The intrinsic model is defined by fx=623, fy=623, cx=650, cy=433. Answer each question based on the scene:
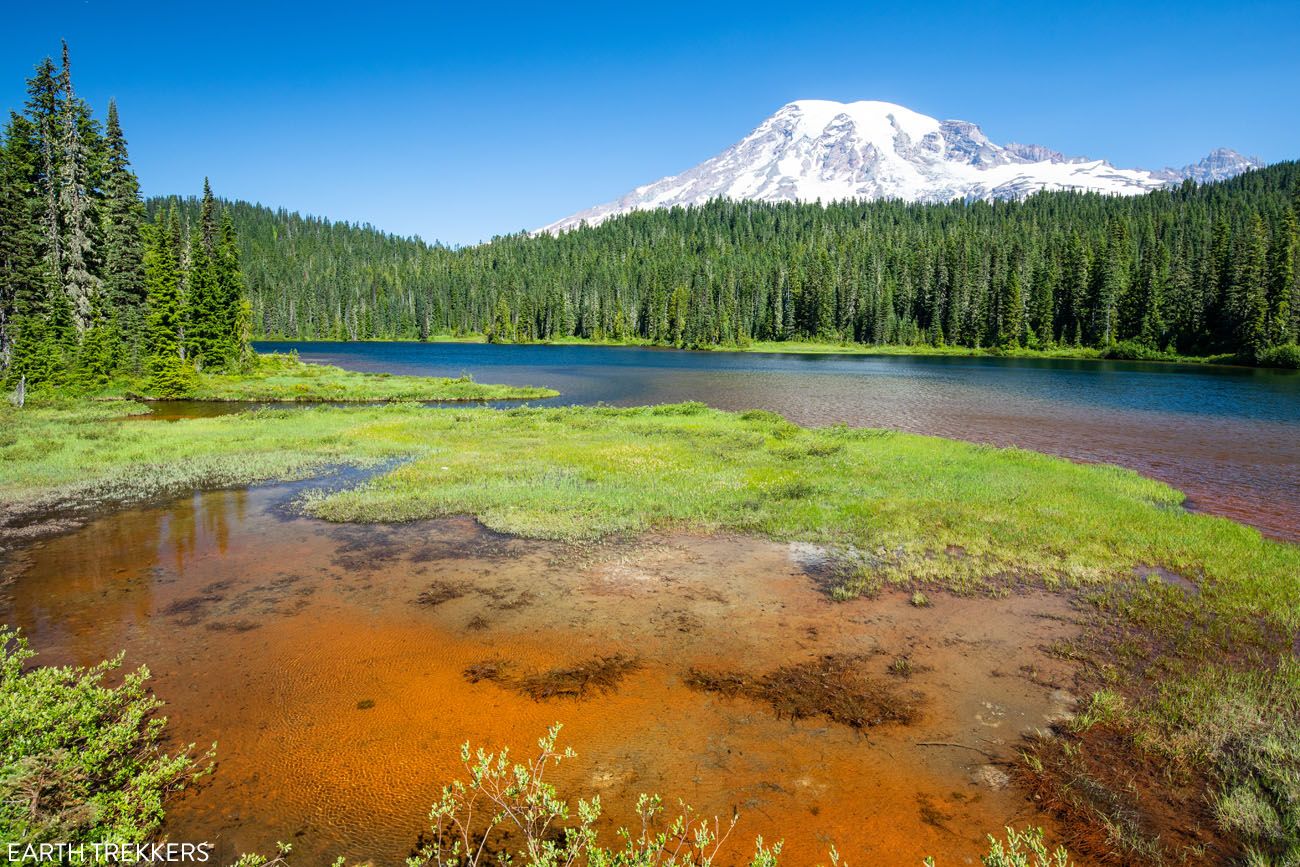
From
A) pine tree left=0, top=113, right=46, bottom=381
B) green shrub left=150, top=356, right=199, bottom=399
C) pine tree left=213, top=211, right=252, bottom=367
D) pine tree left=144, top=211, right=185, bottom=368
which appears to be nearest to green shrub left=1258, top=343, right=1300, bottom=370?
green shrub left=150, top=356, right=199, bottom=399

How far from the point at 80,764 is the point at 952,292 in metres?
160

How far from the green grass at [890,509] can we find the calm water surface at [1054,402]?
5.36 m

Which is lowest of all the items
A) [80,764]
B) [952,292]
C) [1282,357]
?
[80,764]

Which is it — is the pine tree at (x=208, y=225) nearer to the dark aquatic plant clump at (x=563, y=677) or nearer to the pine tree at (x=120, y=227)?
the pine tree at (x=120, y=227)

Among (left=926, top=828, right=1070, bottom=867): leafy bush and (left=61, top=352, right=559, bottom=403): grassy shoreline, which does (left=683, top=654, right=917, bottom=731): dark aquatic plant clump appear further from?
(left=61, top=352, right=559, bottom=403): grassy shoreline

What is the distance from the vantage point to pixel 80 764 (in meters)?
6.72

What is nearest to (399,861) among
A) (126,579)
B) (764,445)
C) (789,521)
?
(126,579)

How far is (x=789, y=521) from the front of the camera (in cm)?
1911

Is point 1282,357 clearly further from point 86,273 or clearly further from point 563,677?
point 86,273

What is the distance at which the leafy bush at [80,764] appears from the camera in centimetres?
592

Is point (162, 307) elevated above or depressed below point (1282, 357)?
above

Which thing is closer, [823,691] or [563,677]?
[823,691]

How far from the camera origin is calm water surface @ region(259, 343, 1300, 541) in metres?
27.9

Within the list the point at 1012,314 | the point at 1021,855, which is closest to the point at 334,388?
the point at 1021,855
